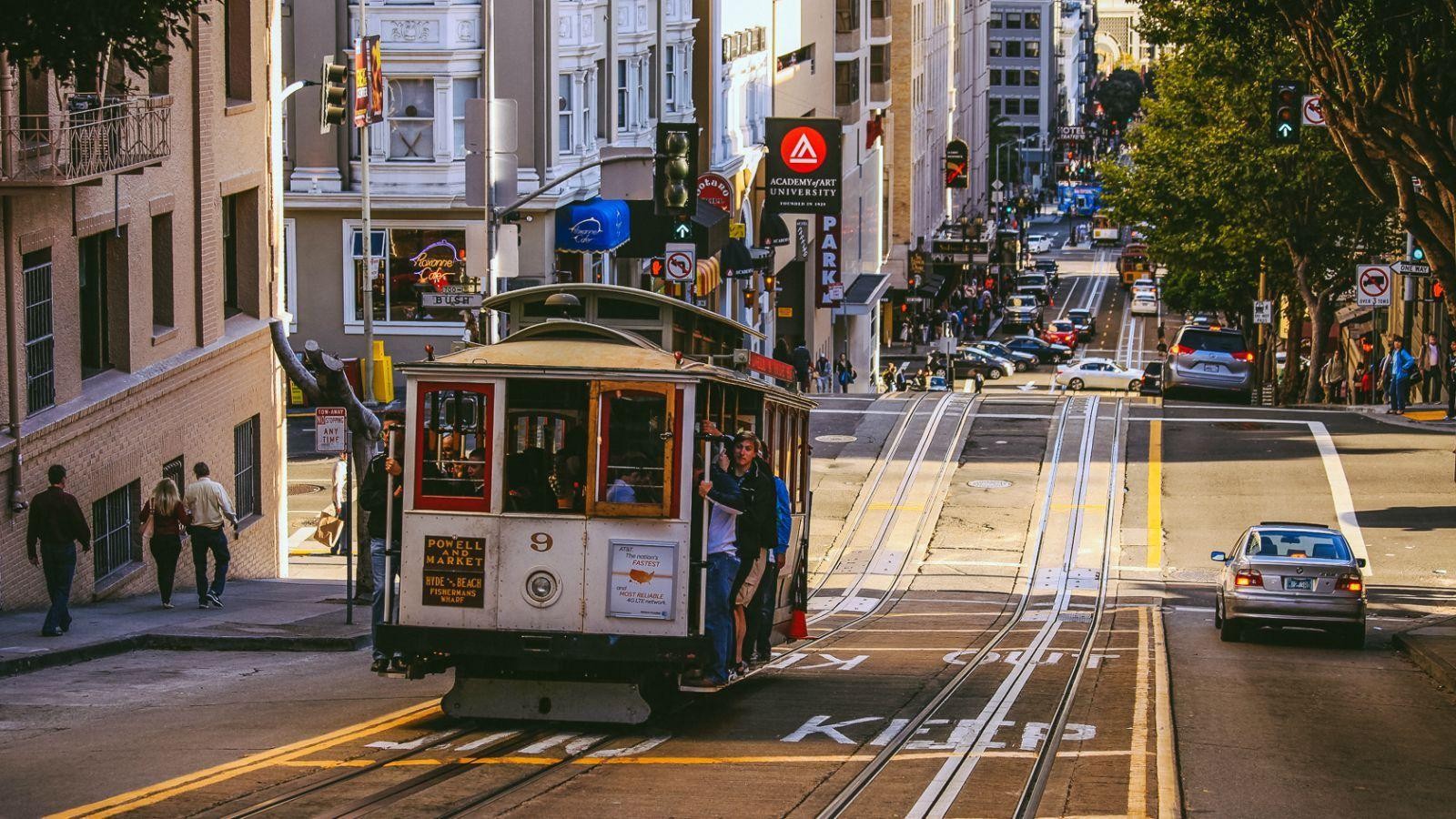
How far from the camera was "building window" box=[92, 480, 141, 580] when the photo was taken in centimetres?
2377

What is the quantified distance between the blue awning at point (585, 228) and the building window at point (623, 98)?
5.91m

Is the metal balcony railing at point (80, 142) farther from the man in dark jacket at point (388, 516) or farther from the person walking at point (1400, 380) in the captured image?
the person walking at point (1400, 380)

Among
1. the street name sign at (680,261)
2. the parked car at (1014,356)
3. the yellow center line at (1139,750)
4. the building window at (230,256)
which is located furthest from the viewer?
the parked car at (1014,356)

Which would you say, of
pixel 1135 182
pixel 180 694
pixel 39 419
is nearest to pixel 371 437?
pixel 39 419

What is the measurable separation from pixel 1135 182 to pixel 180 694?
169 feet

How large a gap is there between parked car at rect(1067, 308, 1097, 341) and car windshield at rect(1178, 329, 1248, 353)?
53363mm

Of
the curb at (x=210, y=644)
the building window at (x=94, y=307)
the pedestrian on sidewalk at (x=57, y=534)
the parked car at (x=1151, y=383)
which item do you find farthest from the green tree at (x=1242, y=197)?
the pedestrian on sidewalk at (x=57, y=534)

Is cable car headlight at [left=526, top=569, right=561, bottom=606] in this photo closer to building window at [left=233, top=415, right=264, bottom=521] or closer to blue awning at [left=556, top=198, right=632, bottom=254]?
building window at [left=233, top=415, right=264, bottom=521]

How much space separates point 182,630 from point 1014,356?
74607 millimetres

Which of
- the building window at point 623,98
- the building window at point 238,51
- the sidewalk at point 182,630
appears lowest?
the sidewalk at point 182,630

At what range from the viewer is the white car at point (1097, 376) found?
242 ft

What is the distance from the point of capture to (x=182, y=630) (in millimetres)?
20719

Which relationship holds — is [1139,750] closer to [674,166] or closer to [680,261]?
[674,166]

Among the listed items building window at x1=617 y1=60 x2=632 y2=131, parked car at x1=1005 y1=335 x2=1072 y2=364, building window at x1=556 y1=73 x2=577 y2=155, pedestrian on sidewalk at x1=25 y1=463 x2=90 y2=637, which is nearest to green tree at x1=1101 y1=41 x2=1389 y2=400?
building window at x1=617 y1=60 x2=632 y2=131
